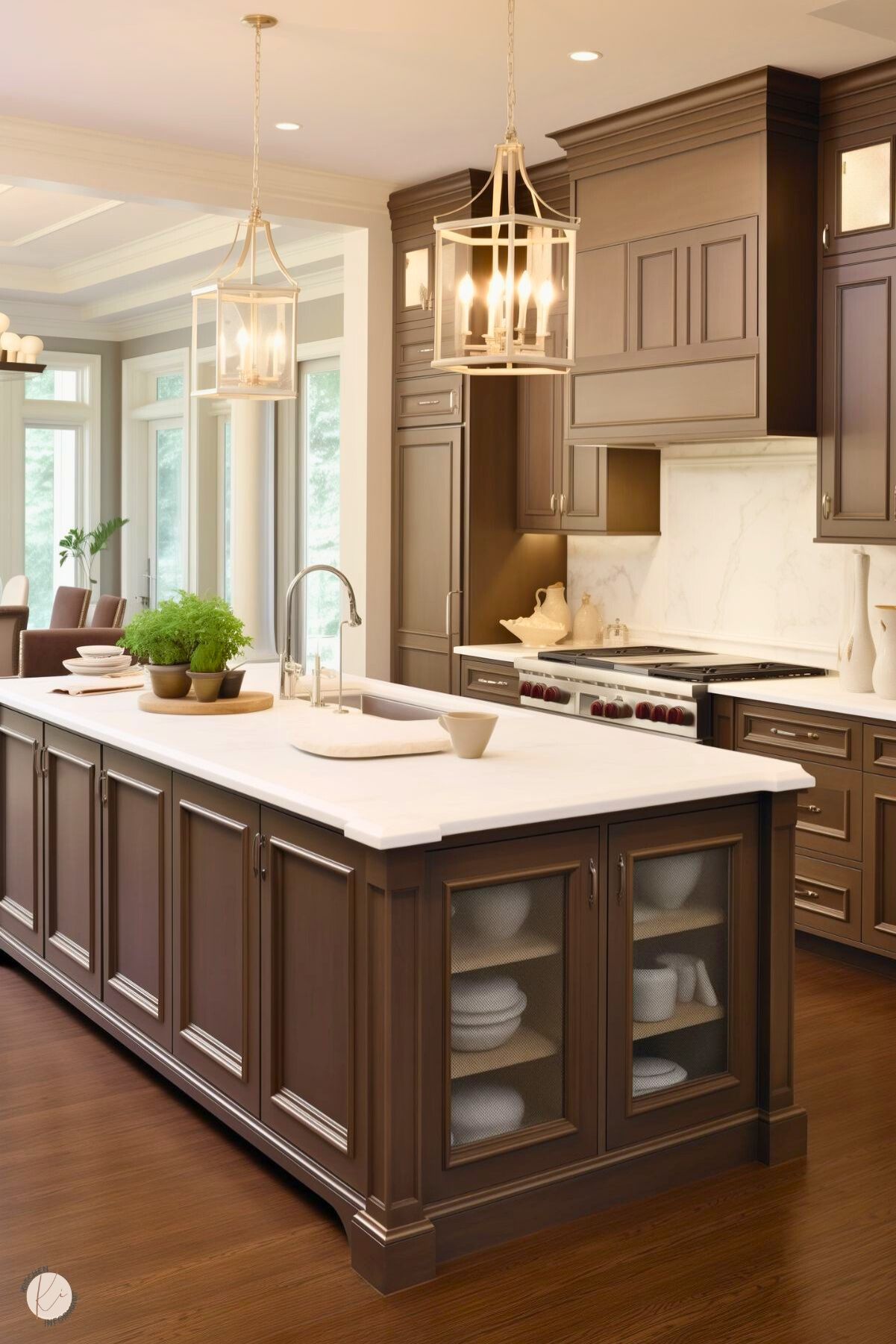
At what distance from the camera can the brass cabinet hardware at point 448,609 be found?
6.19m

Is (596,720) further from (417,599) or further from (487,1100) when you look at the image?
(487,1100)

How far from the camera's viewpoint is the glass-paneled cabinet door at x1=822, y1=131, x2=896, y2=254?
14.8ft

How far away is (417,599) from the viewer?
6438 mm

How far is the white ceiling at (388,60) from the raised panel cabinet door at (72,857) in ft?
7.57

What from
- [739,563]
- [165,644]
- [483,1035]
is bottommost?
[483,1035]

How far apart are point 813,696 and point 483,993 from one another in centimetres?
224

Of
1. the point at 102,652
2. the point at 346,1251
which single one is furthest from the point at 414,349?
the point at 346,1251

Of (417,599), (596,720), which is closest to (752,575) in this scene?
(596,720)

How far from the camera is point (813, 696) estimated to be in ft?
14.7

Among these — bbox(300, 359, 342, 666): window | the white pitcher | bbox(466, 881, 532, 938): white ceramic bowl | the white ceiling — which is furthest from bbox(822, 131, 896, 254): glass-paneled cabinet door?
bbox(300, 359, 342, 666): window

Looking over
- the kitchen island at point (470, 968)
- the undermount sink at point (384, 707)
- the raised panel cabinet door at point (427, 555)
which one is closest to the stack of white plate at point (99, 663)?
the undermount sink at point (384, 707)

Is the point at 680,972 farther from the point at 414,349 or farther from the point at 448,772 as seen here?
the point at 414,349

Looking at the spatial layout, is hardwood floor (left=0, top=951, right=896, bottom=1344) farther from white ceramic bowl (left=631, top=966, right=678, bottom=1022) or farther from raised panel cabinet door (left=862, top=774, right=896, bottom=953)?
raised panel cabinet door (left=862, top=774, right=896, bottom=953)

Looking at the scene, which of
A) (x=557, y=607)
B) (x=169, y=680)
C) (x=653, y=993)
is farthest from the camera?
(x=557, y=607)
